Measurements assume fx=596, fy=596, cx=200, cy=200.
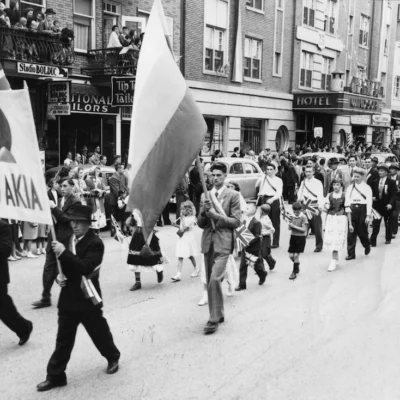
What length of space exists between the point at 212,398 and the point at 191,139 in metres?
2.50

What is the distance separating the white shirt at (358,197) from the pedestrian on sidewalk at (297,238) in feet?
5.50

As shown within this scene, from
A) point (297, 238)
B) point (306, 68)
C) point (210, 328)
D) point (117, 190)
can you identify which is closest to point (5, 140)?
point (210, 328)

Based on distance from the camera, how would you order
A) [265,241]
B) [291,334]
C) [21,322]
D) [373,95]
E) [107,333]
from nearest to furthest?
[107,333] → [21,322] → [291,334] → [265,241] → [373,95]

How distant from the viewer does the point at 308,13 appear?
32875 mm

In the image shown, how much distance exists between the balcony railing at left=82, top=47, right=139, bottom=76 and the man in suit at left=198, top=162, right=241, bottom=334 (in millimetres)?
12565

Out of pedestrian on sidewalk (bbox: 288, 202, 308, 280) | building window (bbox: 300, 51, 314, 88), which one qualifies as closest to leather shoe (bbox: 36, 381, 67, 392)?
pedestrian on sidewalk (bbox: 288, 202, 308, 280)

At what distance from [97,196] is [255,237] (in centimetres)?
529

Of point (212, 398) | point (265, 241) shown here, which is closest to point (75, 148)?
point (265, 241)

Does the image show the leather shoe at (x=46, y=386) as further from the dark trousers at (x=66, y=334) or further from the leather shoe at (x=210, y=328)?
the leather shoe at (x=210, y=328)

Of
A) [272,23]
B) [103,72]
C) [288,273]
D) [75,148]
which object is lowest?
[288,273]

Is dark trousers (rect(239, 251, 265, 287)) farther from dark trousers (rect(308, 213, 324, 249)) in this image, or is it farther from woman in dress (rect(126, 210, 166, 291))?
dark trousers (rect(308, 213, 324, 249))

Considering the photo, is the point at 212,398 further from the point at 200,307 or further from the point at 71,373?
the point at 200,307

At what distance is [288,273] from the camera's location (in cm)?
1044

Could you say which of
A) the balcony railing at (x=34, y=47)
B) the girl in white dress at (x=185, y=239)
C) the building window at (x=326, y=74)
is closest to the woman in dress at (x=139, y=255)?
the girl in white dress at (x=185, y=239)
